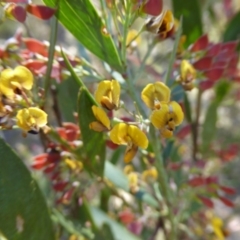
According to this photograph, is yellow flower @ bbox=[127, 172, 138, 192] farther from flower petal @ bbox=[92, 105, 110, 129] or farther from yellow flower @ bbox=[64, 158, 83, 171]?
flower petal @ bbox=[92, 105, 110, 129]

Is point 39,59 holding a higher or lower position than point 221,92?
higher

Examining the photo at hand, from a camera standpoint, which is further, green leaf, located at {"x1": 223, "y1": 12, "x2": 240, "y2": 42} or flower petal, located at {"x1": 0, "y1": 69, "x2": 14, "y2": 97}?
green leaf, located at {"x1": 223, "y1": 12, "x2": 240, "y2": 42}

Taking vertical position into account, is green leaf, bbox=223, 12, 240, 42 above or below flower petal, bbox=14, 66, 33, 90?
below

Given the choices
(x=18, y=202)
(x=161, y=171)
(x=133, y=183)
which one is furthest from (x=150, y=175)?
(x=18, y=202)

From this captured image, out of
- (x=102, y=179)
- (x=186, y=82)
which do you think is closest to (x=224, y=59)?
(x=186, y=82)

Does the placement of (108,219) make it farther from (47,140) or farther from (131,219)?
(47,140)

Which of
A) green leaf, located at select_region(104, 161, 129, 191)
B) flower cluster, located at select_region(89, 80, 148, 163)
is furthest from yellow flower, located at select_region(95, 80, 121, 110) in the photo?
green leaf, located at select_region(104, 161, 129, 191)
